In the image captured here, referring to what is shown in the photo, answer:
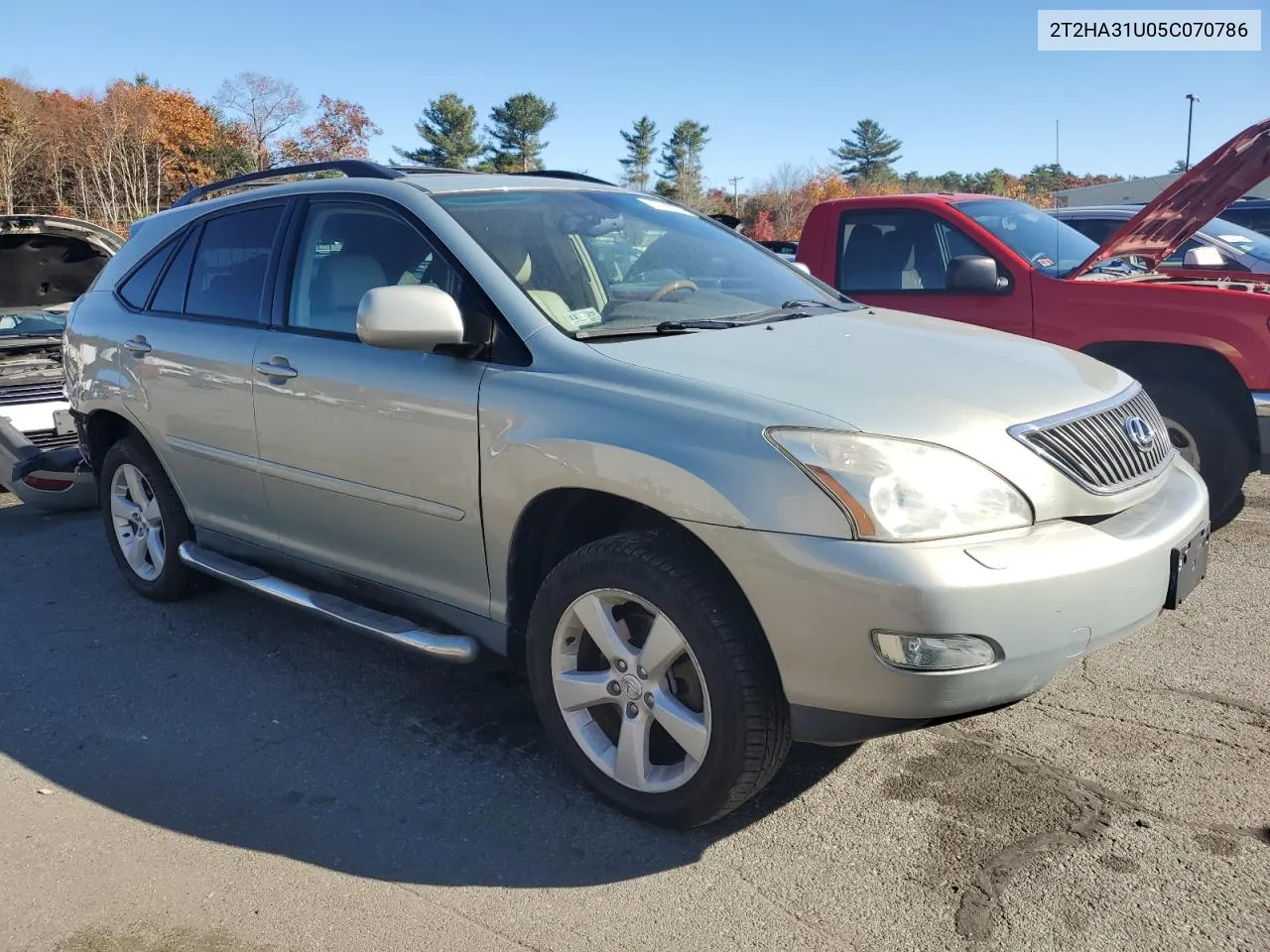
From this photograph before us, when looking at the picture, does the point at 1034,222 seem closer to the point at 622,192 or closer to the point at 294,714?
the point at 622,192

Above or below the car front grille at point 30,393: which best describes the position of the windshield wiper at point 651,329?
above

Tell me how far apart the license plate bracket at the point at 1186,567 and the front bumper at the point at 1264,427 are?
257 centimetres

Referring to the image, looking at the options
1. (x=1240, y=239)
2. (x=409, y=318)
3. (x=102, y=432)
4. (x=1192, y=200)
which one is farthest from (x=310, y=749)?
(x=1240, y=239)

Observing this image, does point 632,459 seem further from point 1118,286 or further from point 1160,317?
point 1118,286

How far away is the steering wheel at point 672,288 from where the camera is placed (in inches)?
141

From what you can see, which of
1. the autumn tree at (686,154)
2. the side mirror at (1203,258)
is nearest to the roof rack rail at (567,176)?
the side mirror at (1203,258)

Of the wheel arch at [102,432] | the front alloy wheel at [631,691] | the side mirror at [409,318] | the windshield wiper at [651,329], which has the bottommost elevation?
the front alloy wheel at [631,691]

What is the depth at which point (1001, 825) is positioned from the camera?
A: 2.88 meters

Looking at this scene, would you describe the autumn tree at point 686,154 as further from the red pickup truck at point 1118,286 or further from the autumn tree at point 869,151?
the red pickup truck at point 1118,286

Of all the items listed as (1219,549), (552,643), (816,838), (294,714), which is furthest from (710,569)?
(1219,549)

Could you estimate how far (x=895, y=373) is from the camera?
9.71 ft

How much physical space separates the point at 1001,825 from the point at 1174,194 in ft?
15.1

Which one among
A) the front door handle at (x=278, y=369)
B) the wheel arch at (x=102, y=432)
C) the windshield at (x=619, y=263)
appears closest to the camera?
the windshield at (x=619, y=263)

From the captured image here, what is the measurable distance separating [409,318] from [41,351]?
5.56 meters
